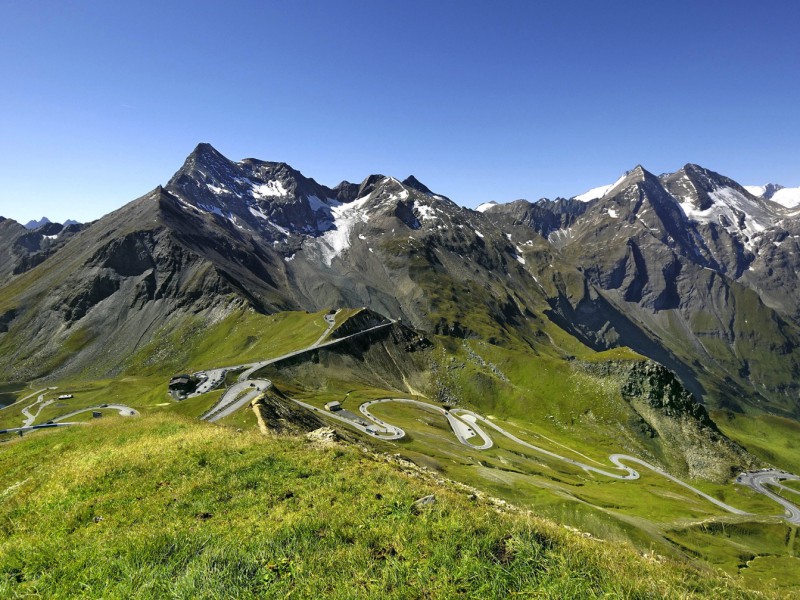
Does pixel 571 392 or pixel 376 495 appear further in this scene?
pixel 571 392

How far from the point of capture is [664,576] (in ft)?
35.7

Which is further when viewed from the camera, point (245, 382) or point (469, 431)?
point (469, 431)

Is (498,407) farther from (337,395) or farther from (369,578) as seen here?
(369,578)

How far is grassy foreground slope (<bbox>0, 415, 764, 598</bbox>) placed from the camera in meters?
9.20

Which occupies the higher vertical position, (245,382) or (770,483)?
(245,382)

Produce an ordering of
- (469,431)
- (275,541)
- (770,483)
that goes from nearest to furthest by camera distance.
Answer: (275,541) < (469,431) < (770,483)

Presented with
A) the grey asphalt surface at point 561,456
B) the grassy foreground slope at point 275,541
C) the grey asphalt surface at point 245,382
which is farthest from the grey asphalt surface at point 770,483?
the grassy foreground slope at point 275,541

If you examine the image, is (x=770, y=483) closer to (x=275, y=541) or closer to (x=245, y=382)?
(x=245, y=382)

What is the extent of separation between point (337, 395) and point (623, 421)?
11772 cm

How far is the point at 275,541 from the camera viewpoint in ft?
36.0

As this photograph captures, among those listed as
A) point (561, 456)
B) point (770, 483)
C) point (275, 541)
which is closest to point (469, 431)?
point (561, 456)

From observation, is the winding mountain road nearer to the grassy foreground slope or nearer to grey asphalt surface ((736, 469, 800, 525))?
grey asphalt surface ((736, 469, 800, 525))

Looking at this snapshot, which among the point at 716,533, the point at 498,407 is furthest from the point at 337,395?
the point at 716,533

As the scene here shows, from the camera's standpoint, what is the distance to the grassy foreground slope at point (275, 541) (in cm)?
920
